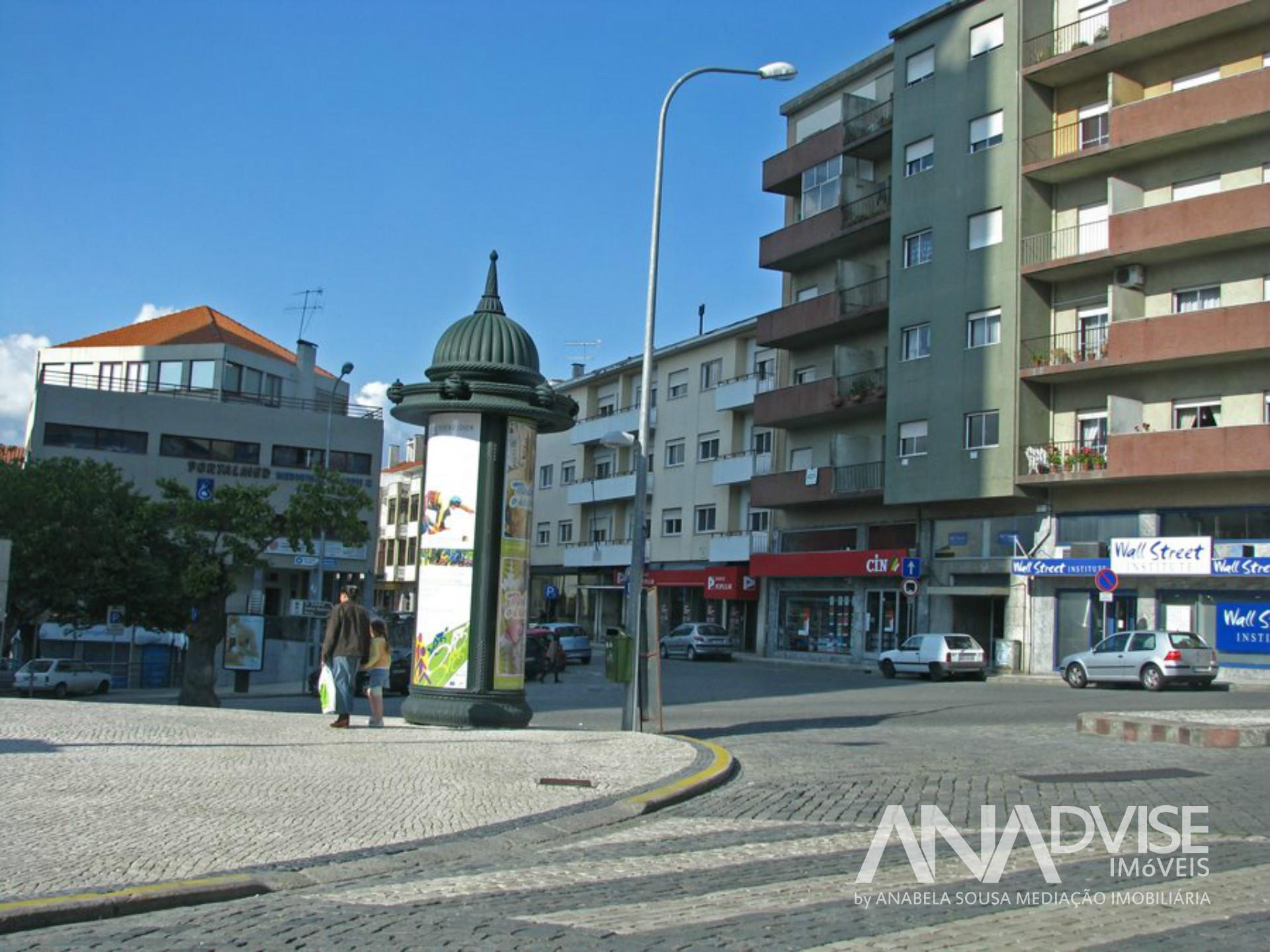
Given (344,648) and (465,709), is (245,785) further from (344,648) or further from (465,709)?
(465,709)

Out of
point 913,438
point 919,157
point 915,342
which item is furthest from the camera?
point 919,157

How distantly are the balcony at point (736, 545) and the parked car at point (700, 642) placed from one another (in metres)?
4.66

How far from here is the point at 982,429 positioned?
4003 cm

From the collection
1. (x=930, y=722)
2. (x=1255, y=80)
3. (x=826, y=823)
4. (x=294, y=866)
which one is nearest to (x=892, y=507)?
(x=1255, y=80)

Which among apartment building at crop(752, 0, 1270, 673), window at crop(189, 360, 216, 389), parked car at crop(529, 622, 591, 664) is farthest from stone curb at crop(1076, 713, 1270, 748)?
window at crop(189, 360, 216, 389)

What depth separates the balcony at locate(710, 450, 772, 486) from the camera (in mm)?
55531

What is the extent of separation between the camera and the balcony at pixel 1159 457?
107 feet

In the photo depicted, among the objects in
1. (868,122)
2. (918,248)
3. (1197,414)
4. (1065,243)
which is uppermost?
(868,122)

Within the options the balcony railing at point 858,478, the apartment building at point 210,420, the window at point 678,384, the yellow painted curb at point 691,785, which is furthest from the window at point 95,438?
the yellow painted curb at point 691,785

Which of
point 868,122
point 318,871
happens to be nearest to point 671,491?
point 868,122

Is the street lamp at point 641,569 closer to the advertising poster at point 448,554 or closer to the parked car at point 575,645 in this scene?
the advertising poster at point 448,554

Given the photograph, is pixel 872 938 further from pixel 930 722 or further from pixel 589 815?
pixel 930 722

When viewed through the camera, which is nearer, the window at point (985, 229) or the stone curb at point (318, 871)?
the stone curb at point (318, 871)

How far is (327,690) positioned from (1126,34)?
3125cm
